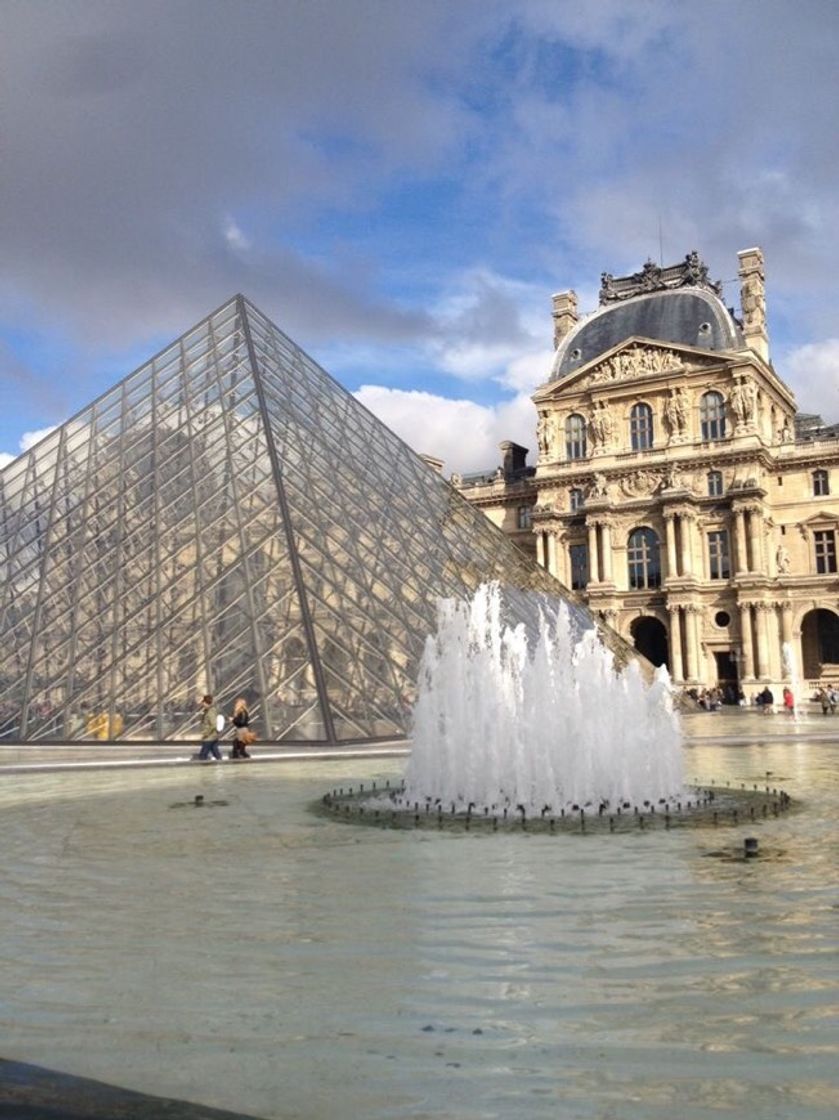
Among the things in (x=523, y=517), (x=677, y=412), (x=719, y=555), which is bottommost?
(x=719, y=555)

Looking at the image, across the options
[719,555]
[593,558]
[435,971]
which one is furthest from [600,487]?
[435,971]

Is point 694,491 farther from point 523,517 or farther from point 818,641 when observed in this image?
point 523,517

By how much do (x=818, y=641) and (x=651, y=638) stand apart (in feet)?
24.3

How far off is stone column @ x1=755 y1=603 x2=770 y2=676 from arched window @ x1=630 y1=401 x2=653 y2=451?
367 inches

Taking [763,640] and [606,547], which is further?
[606,547]

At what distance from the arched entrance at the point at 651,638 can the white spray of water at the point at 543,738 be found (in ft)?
125

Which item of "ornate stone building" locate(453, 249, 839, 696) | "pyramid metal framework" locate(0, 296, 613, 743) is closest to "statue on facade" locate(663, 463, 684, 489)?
"ornate stone building" locate(453, 249, 839, 696)

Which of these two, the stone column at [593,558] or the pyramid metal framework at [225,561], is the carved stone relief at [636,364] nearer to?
the stone column at [593,558]

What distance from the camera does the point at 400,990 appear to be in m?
4.31

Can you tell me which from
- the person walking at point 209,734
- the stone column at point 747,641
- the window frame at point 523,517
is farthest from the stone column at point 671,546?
the person walking at point 209,734

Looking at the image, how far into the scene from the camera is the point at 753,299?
A: 50.5 metres

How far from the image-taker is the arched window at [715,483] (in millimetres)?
46969

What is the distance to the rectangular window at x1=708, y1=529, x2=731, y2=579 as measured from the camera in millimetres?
46812

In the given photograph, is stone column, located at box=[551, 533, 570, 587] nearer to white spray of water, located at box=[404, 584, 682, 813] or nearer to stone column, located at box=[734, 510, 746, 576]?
stone column, located at box=[734, 510, 746, 576]
